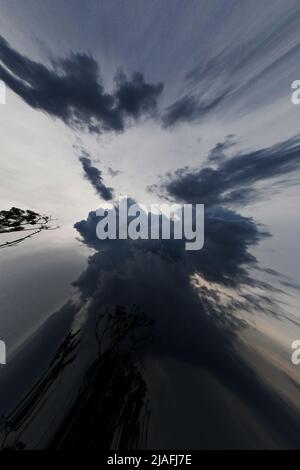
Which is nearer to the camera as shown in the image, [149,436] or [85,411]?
[149,436]

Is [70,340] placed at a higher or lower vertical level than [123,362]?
higher

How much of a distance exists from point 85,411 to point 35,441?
15.0m

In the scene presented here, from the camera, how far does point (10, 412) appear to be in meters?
40.5
